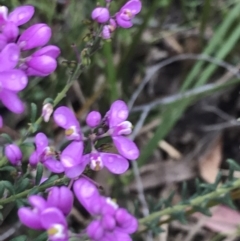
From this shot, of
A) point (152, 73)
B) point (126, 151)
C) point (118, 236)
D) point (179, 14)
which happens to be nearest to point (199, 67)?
point (152, 73)

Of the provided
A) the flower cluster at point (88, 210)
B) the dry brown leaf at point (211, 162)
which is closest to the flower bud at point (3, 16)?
the flower cluster at point (88, 210)

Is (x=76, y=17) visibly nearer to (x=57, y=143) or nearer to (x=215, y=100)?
(x=57, y=143)

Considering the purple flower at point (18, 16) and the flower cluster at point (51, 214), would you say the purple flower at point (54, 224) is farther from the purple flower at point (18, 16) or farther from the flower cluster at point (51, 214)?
the purple flower at point (18, 16)

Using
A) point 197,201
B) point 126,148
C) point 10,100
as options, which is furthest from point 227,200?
point 10,100

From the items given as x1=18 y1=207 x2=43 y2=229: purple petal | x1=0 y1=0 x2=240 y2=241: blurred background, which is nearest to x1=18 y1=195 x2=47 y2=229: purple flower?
x1=18 y1=207 x2=43 y2=229: purple petal

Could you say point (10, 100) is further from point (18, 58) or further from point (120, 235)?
point (120, 235)

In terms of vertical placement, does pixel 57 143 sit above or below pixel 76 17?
below
